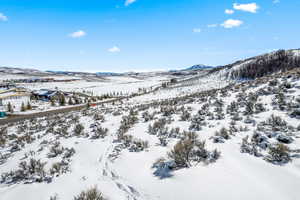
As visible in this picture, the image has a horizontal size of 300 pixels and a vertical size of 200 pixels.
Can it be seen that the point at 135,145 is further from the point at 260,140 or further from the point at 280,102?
the point at 280,102

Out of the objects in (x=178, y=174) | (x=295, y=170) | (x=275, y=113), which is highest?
(x=275, y=113)

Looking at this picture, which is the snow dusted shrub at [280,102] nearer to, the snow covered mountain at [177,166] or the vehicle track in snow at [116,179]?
the snow covered mountain at [177,166]

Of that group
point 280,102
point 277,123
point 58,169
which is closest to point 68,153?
point 58,169

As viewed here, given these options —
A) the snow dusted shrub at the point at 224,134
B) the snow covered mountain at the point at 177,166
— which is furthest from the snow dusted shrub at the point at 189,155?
the snow dusted shrub at the point at 224,134

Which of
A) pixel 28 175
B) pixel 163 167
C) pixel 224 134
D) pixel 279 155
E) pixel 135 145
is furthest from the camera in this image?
pixel 135 145

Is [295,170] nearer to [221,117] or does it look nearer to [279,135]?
[279,135]

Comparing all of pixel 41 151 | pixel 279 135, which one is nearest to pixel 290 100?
pixel 279 135

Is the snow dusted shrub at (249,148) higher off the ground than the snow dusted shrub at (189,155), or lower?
higher

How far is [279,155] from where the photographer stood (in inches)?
172

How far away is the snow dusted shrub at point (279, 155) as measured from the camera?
4278 millimetres

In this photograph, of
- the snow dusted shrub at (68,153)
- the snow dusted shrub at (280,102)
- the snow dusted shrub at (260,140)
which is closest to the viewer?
the snow dusted shrub at (260,140)

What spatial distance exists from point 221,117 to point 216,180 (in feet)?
17.2

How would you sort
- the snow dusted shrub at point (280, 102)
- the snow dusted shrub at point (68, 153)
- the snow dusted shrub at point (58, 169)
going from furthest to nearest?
the snow dusted shrub at point (280, 102) → the snow dusted shrub at point (68, 153) → the snow dusted shrub at point (58, 169)

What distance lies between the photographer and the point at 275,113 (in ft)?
25.0
